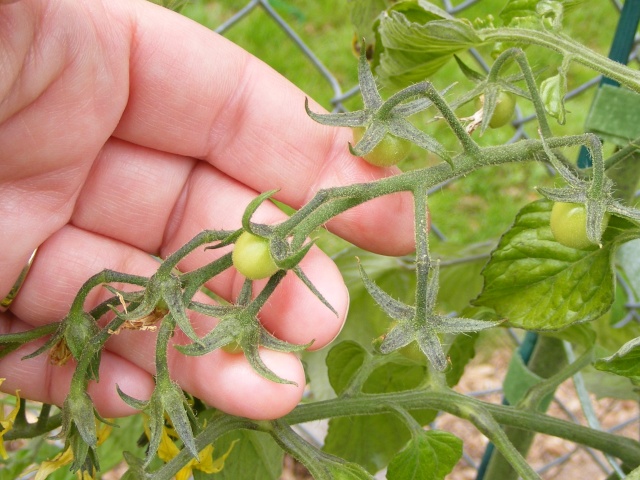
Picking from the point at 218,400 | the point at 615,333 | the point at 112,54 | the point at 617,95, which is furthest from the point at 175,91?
the point at 615,333

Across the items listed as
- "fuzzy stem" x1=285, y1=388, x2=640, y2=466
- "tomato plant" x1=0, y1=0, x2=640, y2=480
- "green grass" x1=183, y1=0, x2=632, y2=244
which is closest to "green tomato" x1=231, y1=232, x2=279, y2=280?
"tomato plant" x1=0, y1=0, x2=640, y2=480

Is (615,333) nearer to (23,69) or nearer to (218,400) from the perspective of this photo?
(218,400)

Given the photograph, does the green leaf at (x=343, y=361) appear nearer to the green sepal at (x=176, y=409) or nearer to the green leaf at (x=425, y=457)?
the green leaf at (x=425, y=457)

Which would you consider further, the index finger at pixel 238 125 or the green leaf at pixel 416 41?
the index finger at pixel 238 125

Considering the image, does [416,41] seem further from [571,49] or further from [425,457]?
[425,457]

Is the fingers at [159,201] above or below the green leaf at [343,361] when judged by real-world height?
above

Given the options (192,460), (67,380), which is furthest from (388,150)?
(67,380)

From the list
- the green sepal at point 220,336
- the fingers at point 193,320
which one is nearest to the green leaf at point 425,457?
the fingers at point 193,320
